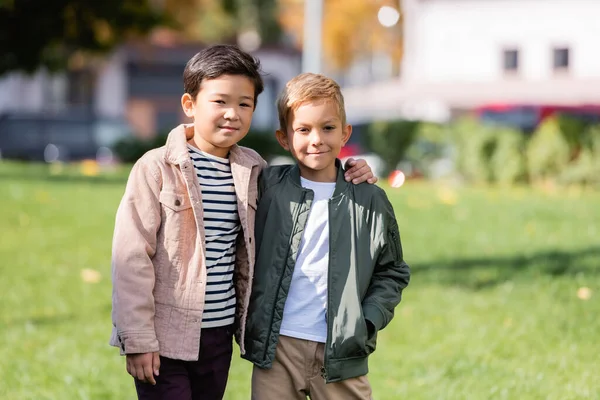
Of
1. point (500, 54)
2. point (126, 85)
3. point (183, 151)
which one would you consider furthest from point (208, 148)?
point (126, 85)

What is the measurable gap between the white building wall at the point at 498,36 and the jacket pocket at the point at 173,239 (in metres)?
32.5

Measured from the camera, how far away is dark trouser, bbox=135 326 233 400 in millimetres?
3070

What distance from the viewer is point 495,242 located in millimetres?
9102

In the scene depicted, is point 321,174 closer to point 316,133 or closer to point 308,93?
point 316,133

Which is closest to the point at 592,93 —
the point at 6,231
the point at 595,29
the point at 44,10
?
the point at 595,29

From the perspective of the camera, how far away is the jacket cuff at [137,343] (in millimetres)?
2930

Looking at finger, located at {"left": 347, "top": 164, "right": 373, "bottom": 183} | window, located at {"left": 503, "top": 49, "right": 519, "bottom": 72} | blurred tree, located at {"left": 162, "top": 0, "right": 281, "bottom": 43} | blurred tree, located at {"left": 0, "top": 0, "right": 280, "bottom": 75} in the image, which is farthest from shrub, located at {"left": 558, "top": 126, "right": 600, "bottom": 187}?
blurred tree, located at {"left": 162, "top": 0, "right": 281, "bottom": 43}

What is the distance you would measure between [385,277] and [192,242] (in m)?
0.68

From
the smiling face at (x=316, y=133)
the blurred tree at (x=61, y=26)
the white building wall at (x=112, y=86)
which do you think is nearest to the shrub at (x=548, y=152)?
the blurred tree at (x=61, y=26)

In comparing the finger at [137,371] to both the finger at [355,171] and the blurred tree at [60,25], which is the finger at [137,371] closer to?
the finger at [355,171]

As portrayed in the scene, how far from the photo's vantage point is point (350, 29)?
42.5m

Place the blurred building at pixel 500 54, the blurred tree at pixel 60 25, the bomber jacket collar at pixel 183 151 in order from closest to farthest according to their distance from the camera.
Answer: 1. the bomber jacket collar at pixel 183 151
2. the blurred tree at pixel 60 25
3. the blurred building at pixel 500 54

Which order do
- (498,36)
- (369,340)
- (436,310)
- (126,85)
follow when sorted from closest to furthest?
(369,340) < (436,310) < (498,36) < (126,85)

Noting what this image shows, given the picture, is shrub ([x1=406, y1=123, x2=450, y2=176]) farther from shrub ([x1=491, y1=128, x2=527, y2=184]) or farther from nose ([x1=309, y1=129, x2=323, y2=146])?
nose ([x1=309, y1=129, x2=323, y2=146])
